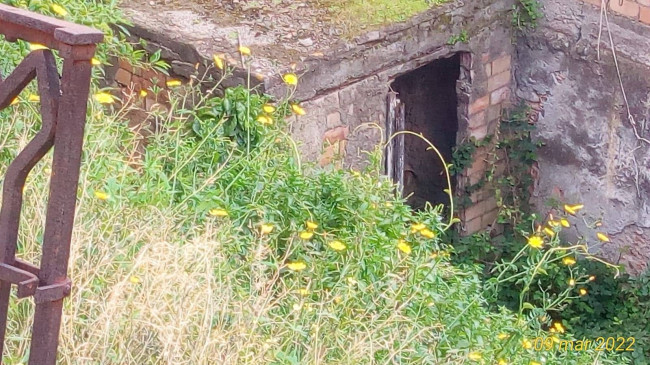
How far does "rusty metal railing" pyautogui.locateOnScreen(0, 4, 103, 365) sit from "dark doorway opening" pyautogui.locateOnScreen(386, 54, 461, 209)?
14.2 feet

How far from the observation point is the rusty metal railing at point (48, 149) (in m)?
1.61

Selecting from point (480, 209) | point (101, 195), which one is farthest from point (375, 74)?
point (101, 195)

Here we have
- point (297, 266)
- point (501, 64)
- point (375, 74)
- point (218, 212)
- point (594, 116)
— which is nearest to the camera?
point (297, 266)

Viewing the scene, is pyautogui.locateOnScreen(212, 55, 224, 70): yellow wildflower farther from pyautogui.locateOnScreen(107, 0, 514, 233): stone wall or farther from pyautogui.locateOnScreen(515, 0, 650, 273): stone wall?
pyautogui.locateOnScreen(515, 0, 650, 273): stone wall

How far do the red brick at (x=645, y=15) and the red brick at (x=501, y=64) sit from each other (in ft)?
3.01

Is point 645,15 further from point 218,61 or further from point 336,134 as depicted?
A: point 218,61

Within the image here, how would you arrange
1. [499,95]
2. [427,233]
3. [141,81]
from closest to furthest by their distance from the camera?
[427,233], [141,81], [499,95]

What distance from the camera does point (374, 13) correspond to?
526cm

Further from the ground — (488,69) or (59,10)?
(59,10)

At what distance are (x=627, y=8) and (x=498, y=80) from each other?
940 mm

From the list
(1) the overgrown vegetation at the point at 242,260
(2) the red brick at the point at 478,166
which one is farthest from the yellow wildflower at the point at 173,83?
(2) the red brick at the point at 478,166

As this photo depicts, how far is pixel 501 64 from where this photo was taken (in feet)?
19.5

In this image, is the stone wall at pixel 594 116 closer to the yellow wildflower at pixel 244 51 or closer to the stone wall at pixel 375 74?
the stone wall at pixel 375 74

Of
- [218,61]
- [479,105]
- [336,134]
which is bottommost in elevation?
[479,105]
